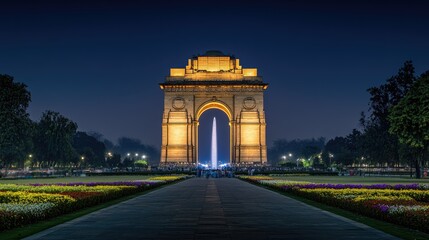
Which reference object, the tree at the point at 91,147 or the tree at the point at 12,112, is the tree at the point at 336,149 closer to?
the tree at the point at 91,147

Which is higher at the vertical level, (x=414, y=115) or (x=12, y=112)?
(x=12, y=112)

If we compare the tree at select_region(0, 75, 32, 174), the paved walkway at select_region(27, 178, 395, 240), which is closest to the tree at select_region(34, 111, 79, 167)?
the tree at select_region(0, 75, 32, 174)

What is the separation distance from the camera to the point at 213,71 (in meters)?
89.1

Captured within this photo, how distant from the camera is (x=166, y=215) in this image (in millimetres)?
16766

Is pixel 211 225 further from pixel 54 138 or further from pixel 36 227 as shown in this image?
pixel 54 138

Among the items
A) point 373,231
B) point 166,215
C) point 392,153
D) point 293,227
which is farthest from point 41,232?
point 392,153

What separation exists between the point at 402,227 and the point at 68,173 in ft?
216

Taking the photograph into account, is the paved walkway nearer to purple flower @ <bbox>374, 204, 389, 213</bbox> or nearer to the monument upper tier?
purple flower @ <bbox>374, 204, 389, 213</bbox>

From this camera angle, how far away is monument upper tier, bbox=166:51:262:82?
8862 cm

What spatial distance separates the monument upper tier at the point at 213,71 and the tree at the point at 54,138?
65.8ft

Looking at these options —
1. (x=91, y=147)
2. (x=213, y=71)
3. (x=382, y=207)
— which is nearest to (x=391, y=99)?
(x=213, y=71)

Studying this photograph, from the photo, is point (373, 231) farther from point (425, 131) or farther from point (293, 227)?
point (425, 131)

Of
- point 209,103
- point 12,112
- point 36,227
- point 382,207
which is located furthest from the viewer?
point 209,103

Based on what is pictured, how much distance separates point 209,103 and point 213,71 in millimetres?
5348
